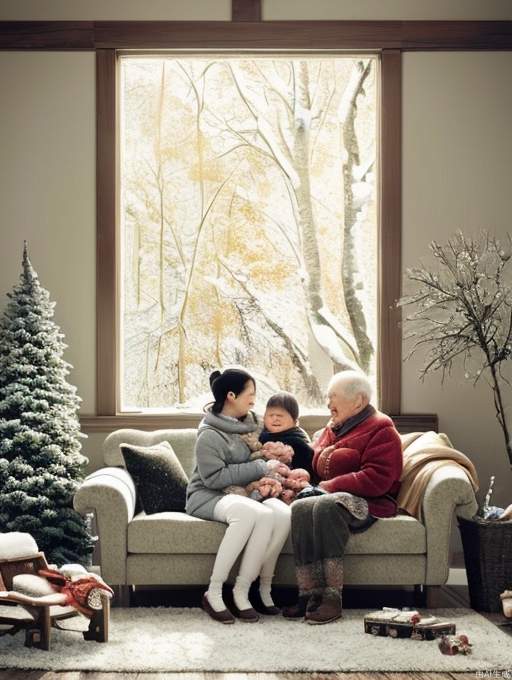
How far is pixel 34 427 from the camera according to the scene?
5410mm

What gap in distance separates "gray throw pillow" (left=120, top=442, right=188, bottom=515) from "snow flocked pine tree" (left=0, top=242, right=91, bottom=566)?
1.66 ft

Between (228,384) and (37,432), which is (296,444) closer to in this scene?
(228,384)

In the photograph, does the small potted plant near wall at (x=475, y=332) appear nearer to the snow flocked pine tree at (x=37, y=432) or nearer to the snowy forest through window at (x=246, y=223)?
the snowy forest through window at (x=246, y=223)

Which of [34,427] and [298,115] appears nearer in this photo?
[34,427]

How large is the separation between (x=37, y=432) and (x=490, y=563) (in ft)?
7.88

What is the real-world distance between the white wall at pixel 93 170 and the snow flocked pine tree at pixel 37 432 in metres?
0.45

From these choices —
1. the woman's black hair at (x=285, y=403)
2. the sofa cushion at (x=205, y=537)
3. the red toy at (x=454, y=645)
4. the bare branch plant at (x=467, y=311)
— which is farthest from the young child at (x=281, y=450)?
the red toy at (x=454, y=645)

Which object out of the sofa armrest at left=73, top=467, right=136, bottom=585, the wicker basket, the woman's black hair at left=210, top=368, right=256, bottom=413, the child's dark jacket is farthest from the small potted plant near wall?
the sofa armrest at left=73, top=467, right=136, bottom=585

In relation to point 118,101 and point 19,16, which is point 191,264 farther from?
point 19,16

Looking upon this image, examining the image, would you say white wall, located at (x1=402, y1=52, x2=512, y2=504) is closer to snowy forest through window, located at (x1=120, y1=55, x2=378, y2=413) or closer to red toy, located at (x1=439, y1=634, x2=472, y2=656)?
snowy forest through window, located at (x1=120, y1=55, x2=378, y2=413)

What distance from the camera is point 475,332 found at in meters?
5.66

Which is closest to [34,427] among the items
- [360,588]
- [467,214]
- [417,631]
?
[360,588]

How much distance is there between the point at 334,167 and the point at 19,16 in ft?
6.91

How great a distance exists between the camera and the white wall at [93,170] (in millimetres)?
6125
